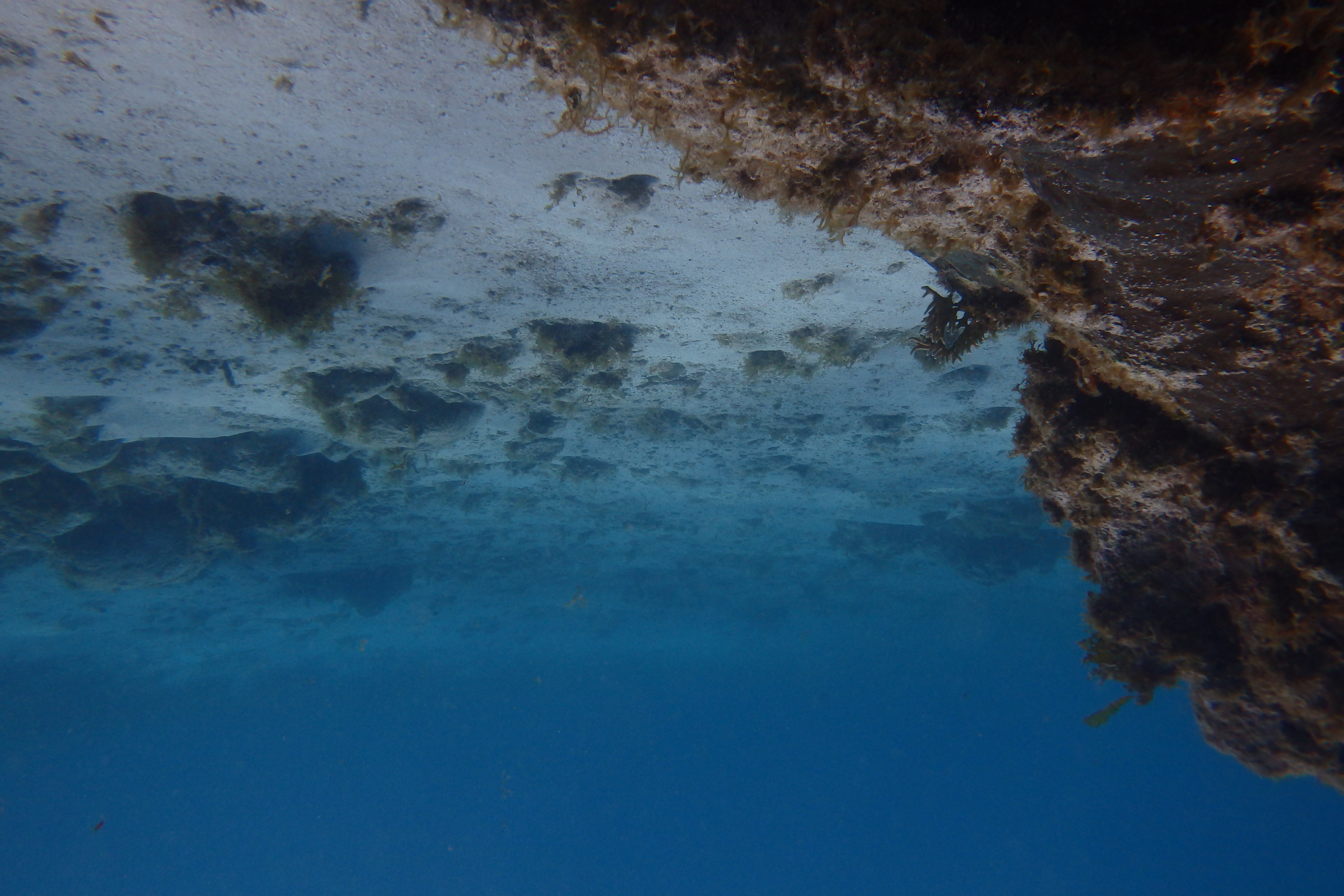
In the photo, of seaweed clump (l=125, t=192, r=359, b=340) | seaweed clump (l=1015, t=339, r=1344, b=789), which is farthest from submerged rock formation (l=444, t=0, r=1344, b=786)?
seaweed clump (l=125, t=192, r=359, b=340)

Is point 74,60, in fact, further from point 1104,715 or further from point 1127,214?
point 1104,715

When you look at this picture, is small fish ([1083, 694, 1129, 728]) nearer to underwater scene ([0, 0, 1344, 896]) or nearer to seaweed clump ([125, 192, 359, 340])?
underwater scene ([0, 0, 1344, 896])

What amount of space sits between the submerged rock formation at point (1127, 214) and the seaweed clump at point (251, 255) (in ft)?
10.6

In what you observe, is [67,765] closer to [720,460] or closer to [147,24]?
[720,460]

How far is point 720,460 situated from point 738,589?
12851mm

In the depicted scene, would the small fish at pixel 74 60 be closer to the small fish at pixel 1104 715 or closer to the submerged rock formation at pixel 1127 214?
the submerged rock formation at pixel 1127 214

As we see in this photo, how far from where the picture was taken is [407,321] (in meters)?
6.37

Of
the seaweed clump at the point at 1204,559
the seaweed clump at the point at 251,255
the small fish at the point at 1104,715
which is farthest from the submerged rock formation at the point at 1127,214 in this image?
the seaweed clump at the point at 251,255

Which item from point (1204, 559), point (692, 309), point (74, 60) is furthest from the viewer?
point (692, 309)

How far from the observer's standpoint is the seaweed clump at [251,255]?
458 cm

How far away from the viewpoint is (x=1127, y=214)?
1.90m

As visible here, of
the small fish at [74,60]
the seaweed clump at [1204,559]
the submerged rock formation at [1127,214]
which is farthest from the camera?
the small fish at [74,60]

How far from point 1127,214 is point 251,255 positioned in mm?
6083

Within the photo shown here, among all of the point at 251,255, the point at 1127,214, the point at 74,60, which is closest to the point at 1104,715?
the point at 1127,214
